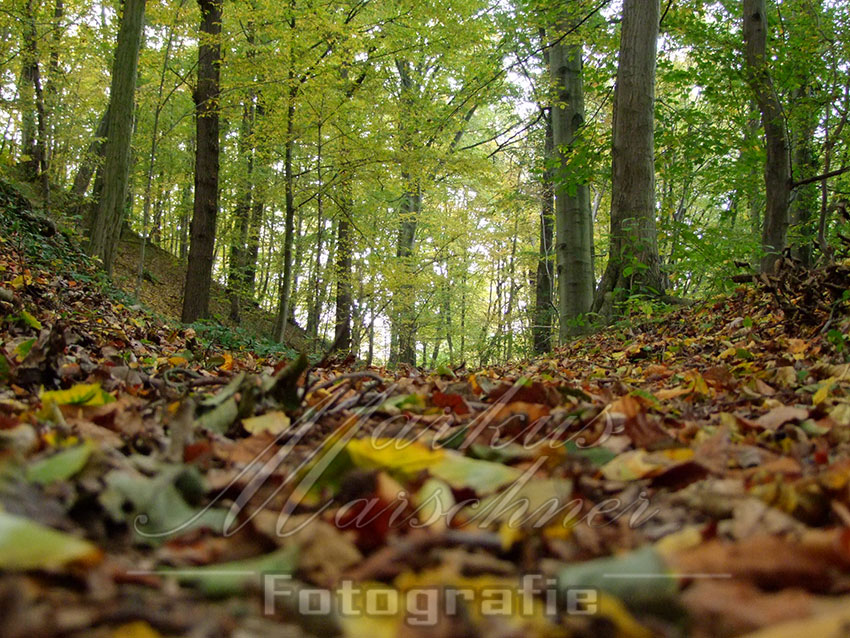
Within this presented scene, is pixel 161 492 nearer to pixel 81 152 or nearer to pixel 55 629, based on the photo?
pixel 55 629

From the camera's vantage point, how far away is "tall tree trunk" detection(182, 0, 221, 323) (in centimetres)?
907

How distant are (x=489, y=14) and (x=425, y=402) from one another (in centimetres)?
1204

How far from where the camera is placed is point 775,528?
2.35ft

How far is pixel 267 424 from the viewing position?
1262 millimetres

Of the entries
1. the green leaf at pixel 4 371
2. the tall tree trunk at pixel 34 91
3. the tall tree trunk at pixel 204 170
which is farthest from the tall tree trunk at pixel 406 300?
the green leaf at pixel 4 371

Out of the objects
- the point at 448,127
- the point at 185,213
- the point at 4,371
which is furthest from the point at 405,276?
the point at 4,371

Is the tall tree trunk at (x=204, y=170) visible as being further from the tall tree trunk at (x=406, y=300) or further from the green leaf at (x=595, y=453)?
the green leaf at (x=595, y=453)

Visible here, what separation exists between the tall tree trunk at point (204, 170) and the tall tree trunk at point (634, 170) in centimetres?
599

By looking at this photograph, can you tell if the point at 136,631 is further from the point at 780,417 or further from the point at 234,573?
the point at 780,417

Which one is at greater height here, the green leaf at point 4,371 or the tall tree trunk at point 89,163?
the tall tree trunk at point 89,163

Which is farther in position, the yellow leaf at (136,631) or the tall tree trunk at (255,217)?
the tall tree trunk at (255,217)

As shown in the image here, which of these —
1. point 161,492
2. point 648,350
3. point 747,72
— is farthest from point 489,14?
point 161,492

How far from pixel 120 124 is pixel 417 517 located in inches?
305

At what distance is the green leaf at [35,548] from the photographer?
0.57m
